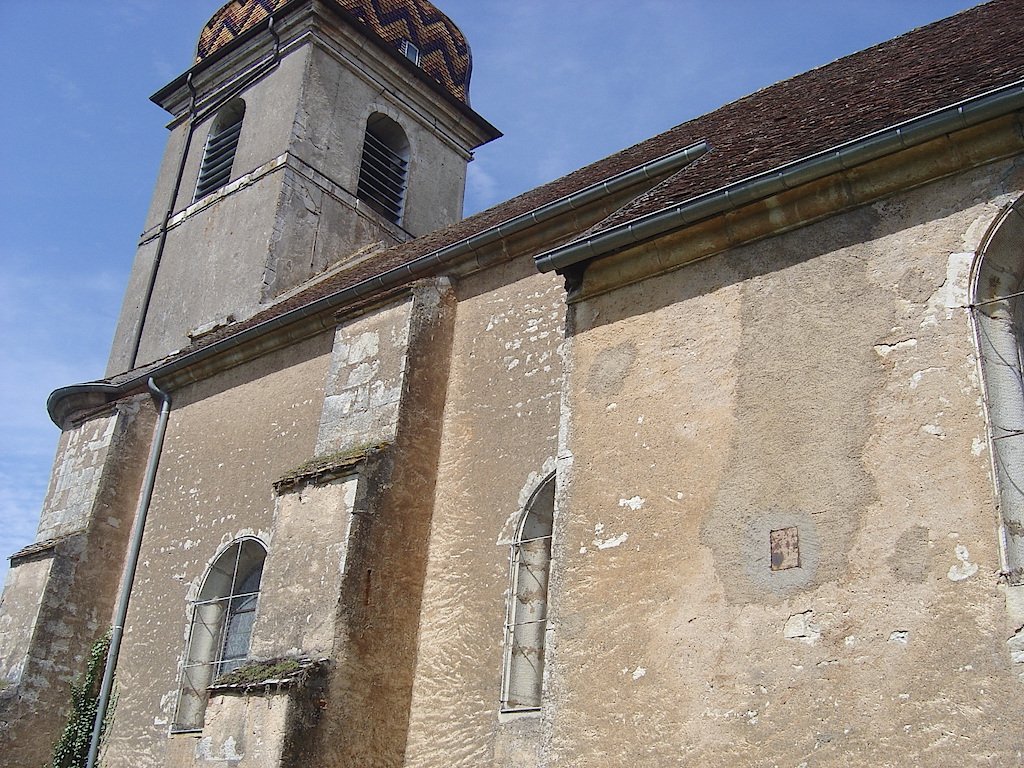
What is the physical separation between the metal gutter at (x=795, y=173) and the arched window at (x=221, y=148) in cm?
1097

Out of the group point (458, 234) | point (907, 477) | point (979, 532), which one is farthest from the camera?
point (458, 234)

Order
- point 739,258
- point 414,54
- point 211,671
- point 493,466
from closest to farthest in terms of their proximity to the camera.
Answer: point 739,258, point 493,466, point 211,671, point 414,54

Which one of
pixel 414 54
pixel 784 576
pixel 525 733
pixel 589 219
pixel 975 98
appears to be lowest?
pixel 525 733

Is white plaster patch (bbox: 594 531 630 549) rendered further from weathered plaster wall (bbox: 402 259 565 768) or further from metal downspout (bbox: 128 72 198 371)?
metal downspout (bbox: 128 72 198 371)

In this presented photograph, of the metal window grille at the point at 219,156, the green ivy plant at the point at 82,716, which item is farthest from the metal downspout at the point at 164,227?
the green ivy plant at the point at 82,716

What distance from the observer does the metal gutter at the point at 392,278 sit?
7.67 m

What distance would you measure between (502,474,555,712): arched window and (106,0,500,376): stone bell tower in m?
7.08

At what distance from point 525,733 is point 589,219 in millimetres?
3890

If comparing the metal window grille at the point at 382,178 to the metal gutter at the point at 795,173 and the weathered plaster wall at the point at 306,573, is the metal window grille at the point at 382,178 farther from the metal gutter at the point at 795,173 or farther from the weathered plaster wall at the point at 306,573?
the metal gutter at the point at 795,173

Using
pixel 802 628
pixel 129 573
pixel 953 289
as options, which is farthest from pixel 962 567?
pixel 129 573

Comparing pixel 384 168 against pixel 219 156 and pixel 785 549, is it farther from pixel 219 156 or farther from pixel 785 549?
pixel 785 549

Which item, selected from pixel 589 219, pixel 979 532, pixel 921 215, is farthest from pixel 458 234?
pixel 979 532

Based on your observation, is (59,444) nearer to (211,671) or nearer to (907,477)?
(211,671)

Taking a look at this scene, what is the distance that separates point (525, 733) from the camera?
6637mm
